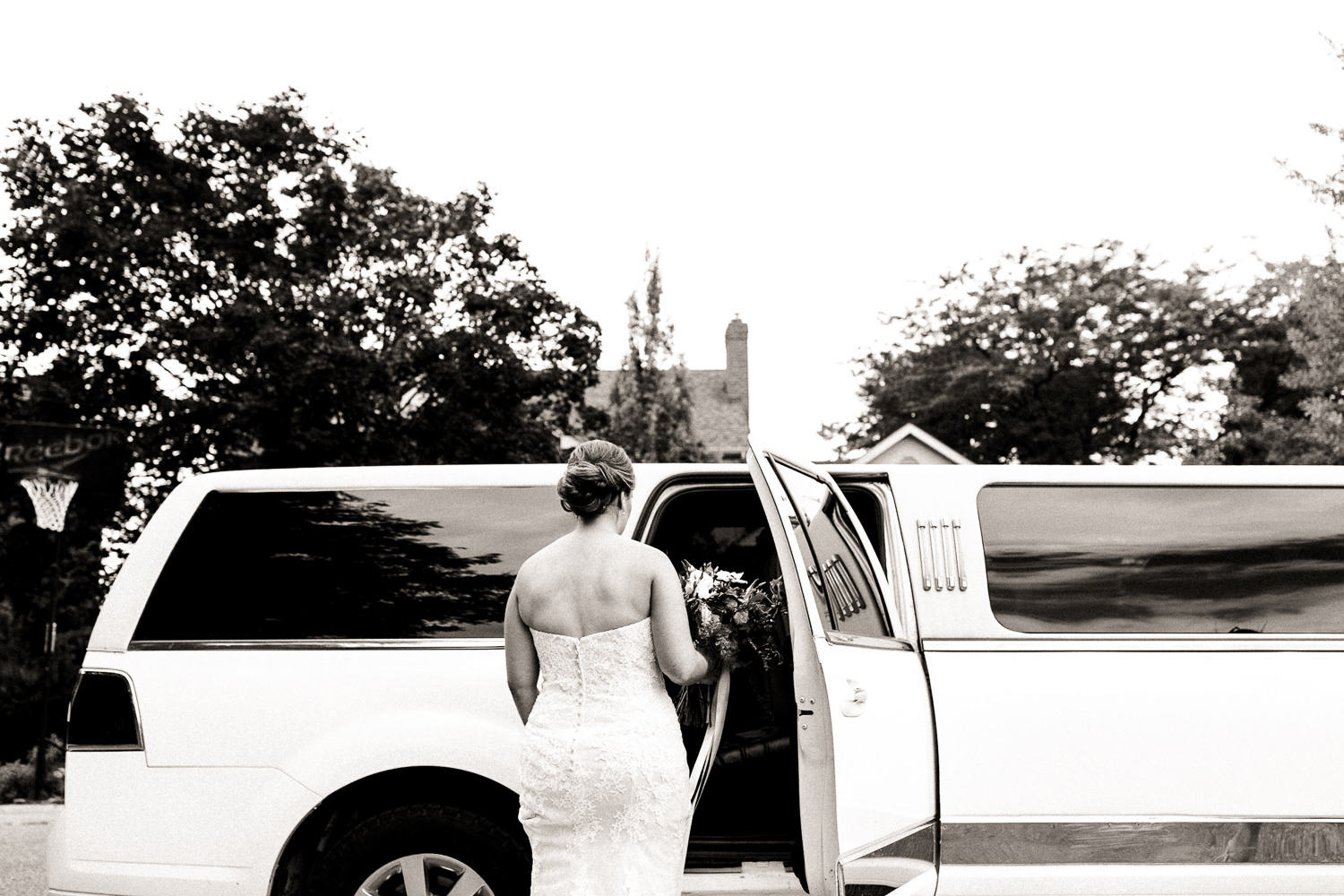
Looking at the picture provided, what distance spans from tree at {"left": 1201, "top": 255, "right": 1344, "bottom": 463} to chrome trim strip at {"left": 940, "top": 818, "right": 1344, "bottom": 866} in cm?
1525

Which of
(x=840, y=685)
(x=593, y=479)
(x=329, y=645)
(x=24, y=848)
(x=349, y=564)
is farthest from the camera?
(x=24, y=848)

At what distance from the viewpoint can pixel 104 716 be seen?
4.09 m

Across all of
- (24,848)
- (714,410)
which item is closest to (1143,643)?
(24,848)

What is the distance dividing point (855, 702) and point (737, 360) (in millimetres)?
42766

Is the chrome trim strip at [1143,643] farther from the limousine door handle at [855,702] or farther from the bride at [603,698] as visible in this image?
the bride at [603,698]

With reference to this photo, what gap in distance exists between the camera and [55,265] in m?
23.4

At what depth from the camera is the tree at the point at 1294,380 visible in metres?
17.6

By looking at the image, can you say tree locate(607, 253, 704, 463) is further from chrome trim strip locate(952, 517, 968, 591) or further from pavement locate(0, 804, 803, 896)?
chrome trim strip locate(952, 517, 968, 591)

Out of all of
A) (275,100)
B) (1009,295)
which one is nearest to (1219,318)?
(1009,295)

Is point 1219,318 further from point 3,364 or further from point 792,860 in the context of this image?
point 792,860

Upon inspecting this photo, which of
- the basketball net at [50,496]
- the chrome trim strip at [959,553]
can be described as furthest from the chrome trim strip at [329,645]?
the basketball net at [50,496]

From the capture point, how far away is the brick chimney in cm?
4456

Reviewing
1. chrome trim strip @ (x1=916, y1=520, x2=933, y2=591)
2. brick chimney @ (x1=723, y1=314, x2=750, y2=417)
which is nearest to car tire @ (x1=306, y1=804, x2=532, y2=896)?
chrome trim strip @ (x1=916, y1=520, x2=933, y2=591)

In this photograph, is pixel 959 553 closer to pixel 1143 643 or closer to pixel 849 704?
pixel 1143 643
